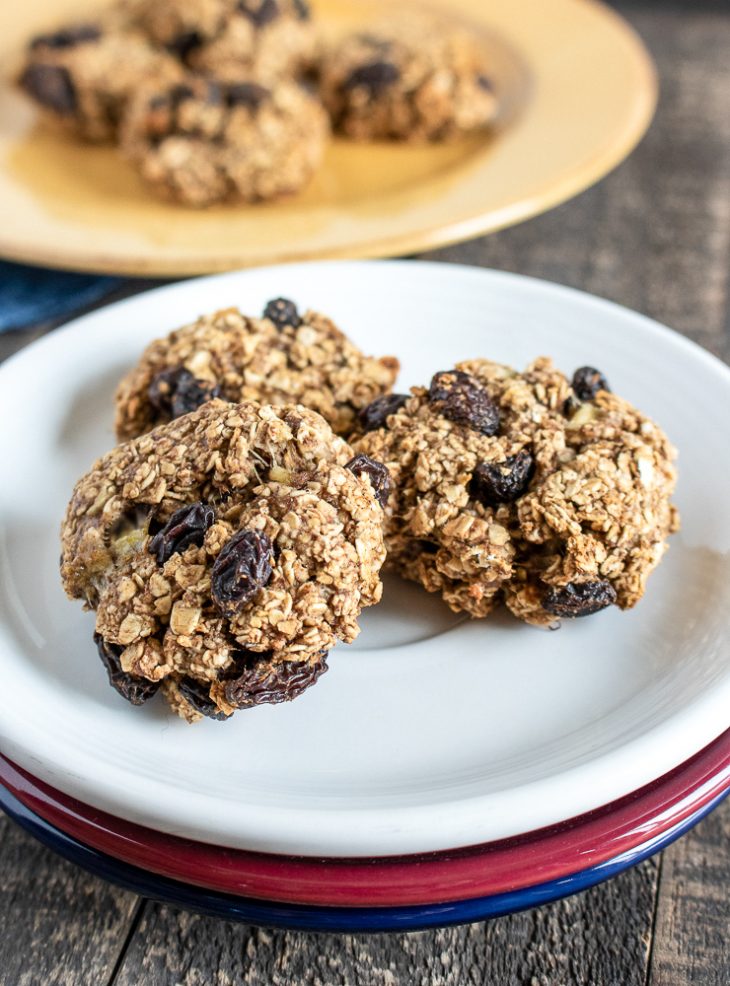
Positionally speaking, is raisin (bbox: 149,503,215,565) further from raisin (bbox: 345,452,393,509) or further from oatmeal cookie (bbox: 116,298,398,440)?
oatmeal cookie (bbox: 116,298,398,440)

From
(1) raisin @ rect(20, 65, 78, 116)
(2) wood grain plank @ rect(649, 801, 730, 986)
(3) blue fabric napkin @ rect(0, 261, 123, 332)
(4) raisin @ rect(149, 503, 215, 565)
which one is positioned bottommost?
(2) wood grain plank @ rect(649, 801, 730, 986)

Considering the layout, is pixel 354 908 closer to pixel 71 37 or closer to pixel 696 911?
pixel 696 911

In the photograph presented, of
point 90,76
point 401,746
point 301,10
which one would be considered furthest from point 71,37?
point 401,746

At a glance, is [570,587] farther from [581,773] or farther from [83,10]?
[83,10]

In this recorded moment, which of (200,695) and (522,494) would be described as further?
(522,494)

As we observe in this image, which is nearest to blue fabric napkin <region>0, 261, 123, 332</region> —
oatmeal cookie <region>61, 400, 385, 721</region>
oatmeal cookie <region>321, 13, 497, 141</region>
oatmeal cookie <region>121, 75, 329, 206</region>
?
oatmeal cookie <region>121, 75, 329, 206</region>

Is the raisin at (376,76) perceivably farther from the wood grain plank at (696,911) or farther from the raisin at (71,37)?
the wood grain plank at (696,911)

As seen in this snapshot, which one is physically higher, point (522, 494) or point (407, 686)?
point (522, 494)
